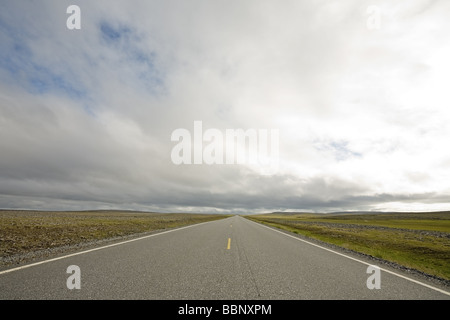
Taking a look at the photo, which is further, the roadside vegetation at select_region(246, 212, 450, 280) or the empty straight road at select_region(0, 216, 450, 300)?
the roadside vegetation at select_region(246, 212, 450, 280)

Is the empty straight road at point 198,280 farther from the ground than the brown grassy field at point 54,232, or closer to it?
A: farther from the ground

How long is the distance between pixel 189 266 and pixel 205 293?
7.63 ft

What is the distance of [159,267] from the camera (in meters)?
6.38

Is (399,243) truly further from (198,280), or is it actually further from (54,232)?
(54,232)

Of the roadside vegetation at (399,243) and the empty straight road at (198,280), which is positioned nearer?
the empty straight road at (198,280)

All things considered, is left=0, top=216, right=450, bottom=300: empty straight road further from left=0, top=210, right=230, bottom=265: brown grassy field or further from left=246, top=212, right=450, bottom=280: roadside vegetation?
left=246, top=212, right=450, bottom=280: roadside vegetation

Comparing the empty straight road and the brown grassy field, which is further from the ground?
the empty straight road

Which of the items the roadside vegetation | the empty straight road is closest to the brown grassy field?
the empty straight road

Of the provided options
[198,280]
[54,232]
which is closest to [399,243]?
[198,280]

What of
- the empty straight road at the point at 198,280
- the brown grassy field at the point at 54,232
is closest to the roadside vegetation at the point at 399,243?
the empty straight road at the point at 198,280

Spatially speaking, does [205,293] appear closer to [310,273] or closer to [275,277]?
[275,277]

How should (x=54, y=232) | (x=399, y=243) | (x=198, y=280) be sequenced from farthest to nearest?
(x=399, y=243), (x=54, y=232), (x=198, y=280)

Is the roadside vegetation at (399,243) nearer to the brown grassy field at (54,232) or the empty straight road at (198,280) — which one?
the empty straight road at (198,280)
